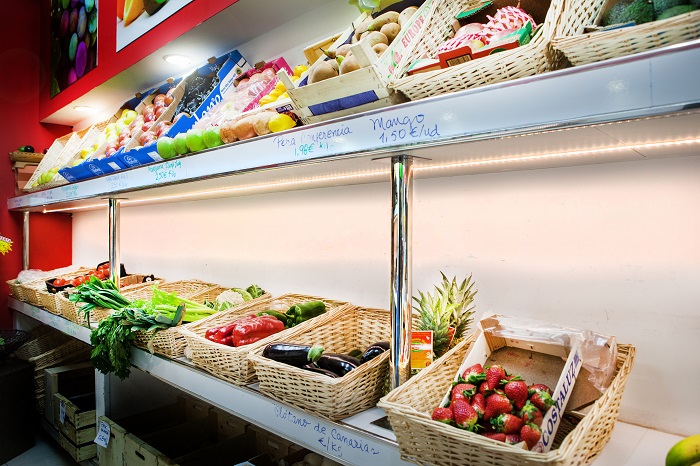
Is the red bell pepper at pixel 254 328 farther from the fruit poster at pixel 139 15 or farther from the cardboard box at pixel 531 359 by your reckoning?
the fruit poster at pixel 139 15

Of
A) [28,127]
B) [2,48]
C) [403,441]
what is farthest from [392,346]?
[2,48]

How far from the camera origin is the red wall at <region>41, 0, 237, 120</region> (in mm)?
2252

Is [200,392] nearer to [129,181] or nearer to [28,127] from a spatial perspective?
[129,181]

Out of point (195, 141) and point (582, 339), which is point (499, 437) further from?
point (195, 141)

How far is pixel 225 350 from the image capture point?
1.50 m

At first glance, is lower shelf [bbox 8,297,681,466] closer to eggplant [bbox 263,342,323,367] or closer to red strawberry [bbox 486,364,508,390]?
eggplant [bbox 263,342,323,367]

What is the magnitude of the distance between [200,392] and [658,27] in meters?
1.56

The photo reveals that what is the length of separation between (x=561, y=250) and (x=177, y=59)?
7.64 ft

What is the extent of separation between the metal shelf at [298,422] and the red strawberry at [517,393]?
268 mm

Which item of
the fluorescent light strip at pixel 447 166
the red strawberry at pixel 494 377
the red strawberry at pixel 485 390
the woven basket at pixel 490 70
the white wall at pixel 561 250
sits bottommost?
the red strawberry at pixel 485 390

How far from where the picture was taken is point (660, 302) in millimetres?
1258

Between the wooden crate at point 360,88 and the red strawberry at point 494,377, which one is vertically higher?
the wooden crate at point 360,88

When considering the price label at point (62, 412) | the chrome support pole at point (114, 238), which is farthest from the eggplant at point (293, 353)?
the price label at point (62, 412)

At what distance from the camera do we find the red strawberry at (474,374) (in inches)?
40.9
